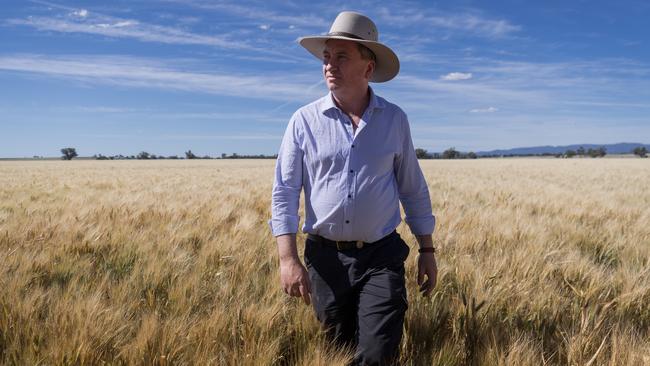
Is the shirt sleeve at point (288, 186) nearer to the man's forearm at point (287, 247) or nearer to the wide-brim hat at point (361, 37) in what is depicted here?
the man's forearm at point (287, 247)

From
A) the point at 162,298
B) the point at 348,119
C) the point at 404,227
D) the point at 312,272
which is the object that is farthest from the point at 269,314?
the point at 404,227

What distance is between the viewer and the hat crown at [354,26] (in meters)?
2.11

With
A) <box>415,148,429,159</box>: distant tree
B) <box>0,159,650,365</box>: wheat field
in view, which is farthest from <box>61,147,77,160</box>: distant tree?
<box>0,159,650,365</box>: wheat field

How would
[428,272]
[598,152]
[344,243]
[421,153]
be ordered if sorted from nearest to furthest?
1. [344,243]
2. [428,272]
3. [421,153]
4. [598,152]

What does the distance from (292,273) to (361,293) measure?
0.33 meters

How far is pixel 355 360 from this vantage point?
6.47ft

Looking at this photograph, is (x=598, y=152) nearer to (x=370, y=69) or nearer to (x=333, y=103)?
(x=370, y=69)

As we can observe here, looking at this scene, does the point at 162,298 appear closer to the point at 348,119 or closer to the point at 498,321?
the point at 348,119

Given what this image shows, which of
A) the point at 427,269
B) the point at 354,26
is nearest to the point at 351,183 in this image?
the point at 427,269

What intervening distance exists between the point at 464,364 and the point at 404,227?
2640 mm

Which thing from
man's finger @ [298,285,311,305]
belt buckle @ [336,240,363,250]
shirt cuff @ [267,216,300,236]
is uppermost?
shirt cuff @ [267,216,300,236]

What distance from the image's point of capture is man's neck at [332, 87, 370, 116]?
7.30 feet

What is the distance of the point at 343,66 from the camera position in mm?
2162

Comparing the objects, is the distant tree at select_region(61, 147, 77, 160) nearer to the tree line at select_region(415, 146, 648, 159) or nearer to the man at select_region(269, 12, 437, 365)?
the tree line at select_region(415, 146, 648, 159)
